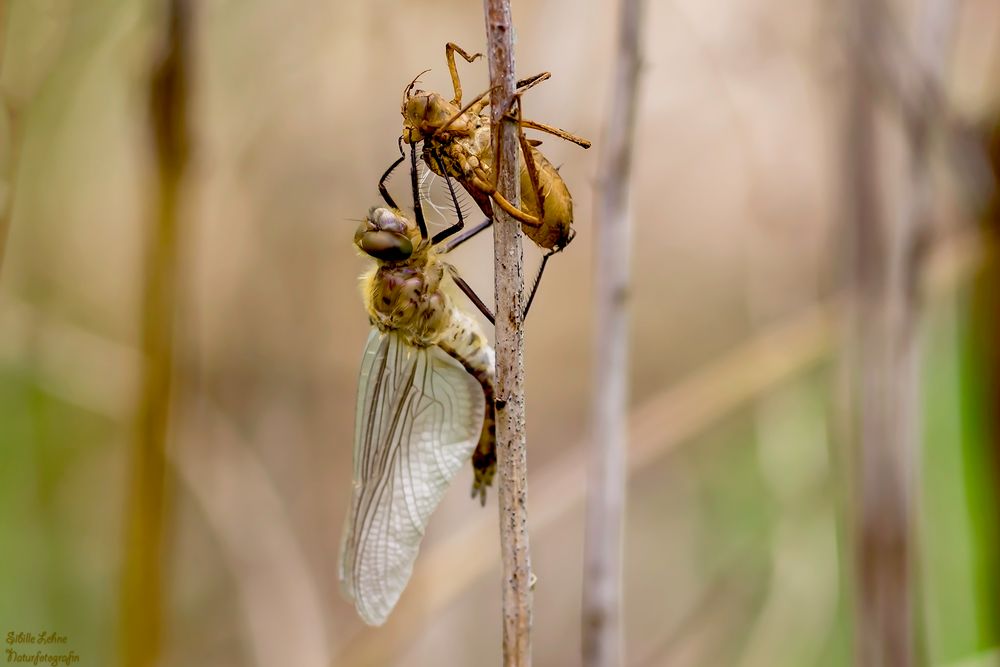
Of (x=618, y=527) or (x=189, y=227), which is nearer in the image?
(x=618, y=527)

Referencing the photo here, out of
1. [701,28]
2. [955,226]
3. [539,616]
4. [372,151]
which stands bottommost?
[539,616]

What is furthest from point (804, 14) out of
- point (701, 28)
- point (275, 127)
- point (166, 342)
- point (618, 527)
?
point (166, 342)

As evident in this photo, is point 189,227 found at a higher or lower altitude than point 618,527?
→ higher

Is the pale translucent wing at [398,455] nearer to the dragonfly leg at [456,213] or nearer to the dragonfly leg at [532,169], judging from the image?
the dragonfly leg at [456,213]

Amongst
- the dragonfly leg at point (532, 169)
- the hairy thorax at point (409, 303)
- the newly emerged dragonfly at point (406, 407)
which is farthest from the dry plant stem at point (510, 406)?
the hairy thorax at point (409, 303)

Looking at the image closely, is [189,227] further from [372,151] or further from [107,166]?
[107,166]

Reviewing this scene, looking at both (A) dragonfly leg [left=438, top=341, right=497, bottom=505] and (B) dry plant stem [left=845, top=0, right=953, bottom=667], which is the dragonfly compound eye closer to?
(A) dragonfly leg [left=438, top=341, right=497, bottom=505]
